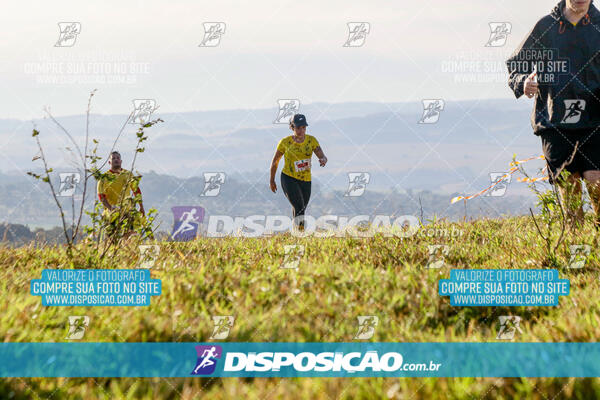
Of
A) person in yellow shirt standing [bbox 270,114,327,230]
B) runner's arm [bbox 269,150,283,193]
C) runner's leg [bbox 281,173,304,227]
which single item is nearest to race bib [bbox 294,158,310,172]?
person in yellow shirt standing [bbox 270,114,327,230]

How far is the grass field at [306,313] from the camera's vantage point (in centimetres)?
332

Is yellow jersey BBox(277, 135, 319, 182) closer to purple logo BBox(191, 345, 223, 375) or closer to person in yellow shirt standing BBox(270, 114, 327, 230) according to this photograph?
person in yellow shirt standing BBox(270, 114, 327, 230)

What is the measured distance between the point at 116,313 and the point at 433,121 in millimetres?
6535

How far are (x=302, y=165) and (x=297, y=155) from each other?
0.21 metres

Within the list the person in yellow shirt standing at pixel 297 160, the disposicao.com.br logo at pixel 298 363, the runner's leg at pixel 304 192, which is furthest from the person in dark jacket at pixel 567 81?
the runner's leg at pixel 304 192

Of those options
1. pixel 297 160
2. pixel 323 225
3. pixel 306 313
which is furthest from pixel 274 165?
pixel 306 313

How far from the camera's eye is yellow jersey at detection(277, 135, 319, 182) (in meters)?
10.5

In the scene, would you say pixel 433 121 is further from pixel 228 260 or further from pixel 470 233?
pixel 228 260

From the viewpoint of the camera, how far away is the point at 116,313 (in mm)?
4332

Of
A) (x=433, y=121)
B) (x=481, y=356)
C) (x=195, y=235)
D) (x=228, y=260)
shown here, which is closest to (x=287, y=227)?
(x=195, y=235)

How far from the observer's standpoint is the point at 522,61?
7023 millimetres

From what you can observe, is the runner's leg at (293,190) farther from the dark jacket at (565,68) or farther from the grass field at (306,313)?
the dark jacket at (565,68)

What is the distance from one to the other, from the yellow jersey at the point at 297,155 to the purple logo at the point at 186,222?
2297 millimetres

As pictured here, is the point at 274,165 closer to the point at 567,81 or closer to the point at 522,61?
the point at 522,61
